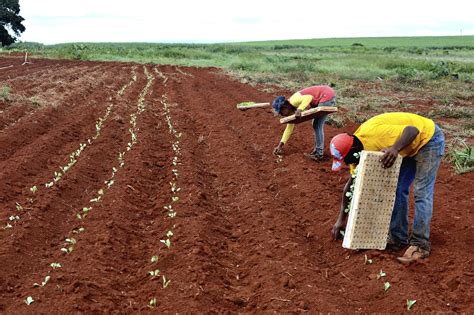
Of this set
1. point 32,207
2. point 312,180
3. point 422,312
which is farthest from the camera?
point 312,180

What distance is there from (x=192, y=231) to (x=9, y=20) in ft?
205

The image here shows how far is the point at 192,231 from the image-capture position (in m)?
5.59

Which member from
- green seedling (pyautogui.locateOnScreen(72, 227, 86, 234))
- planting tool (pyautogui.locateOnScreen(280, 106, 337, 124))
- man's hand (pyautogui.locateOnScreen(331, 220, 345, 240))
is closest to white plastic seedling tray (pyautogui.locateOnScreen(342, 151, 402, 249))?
man's hand (pyautogui.locateOnScreen(331, 220, 345, 240))

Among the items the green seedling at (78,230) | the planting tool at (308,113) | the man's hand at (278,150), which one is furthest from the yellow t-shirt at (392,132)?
the man's hand at (278,150)

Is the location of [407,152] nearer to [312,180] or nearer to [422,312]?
[422,312]

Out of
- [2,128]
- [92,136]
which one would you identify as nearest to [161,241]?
[92,136]

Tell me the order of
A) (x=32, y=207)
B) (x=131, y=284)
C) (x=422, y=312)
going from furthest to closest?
(x=32, y=207)
(x=131, y=284)
(x=422, y=312)

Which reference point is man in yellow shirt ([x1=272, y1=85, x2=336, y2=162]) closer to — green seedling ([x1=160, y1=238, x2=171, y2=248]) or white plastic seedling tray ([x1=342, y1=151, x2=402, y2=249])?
white plastic seedling tray ([x1=342, y1=151, x2=402, y2=249])

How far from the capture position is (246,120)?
12352 millimetres

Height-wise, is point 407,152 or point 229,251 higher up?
point 407,152

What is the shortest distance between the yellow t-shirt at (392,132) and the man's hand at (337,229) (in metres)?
0.99

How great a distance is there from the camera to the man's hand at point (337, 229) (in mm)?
5387

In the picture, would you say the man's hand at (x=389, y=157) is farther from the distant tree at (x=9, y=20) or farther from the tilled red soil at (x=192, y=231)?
the distant tree at (x=9, y=20)

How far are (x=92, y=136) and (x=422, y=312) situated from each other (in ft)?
25.9
